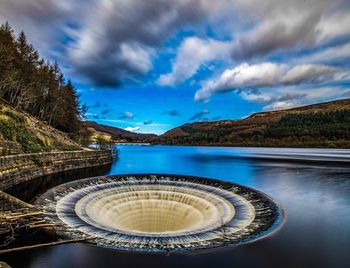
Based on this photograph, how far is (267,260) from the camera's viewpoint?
10.4m

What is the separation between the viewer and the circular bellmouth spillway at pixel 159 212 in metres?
11.8

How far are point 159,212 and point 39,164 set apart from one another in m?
18.2

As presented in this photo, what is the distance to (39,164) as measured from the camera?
1122 inches

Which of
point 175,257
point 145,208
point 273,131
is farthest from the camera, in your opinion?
point 273,131

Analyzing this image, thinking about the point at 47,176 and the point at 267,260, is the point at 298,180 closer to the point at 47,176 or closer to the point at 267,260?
the point at 267,260

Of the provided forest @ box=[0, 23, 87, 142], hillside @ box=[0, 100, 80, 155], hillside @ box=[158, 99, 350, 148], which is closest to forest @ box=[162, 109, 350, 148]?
hillside @ box=[158, 99, 350, 148]

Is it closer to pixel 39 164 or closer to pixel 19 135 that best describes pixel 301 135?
pixel 39 164

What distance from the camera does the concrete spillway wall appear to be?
70.3 feet

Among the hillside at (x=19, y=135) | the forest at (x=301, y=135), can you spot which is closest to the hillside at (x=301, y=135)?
the forest at (x=301, y=135)

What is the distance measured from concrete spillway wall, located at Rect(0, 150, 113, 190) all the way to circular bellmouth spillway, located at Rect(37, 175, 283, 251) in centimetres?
669

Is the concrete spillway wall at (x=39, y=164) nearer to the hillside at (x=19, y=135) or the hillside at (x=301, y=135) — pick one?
the hillside at (x=19, y=135)

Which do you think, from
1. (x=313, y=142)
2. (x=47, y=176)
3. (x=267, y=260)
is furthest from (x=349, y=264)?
(x=313, y=142)

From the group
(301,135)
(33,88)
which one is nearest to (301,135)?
(301,135)

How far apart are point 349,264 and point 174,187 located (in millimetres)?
14237
